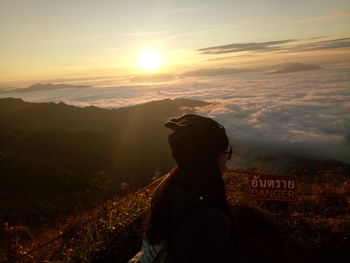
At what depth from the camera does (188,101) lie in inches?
7234

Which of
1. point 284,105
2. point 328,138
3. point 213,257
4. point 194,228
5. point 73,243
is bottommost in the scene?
point 328,138

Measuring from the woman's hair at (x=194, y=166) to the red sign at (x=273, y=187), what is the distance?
3418 mm

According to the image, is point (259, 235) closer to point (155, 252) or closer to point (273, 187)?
point (273, 187)

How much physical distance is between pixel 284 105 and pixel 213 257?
18824 cm

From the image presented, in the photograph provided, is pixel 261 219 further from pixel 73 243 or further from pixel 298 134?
pixel 298 134

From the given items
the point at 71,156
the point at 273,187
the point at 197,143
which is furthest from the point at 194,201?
the point at 71,156

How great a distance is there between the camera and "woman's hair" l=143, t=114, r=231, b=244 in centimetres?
164

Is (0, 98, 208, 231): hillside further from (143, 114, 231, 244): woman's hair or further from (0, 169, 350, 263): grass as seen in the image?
(143, 114, 231, 244): woman's hair

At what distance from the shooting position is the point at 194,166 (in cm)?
166

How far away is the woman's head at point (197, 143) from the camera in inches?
64.9

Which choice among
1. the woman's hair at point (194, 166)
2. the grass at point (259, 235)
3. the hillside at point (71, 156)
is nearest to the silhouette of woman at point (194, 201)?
the woman's hair at point (194, 166)

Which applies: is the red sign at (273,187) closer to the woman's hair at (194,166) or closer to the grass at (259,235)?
the grass at (259,235)

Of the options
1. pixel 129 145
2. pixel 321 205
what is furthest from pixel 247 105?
A: pixel 321 205

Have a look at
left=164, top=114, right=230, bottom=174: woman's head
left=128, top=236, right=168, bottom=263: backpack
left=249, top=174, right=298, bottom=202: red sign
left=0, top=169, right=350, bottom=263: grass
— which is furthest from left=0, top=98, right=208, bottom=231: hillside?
left=164, top=114, right=230, bottom=174: woman's head
